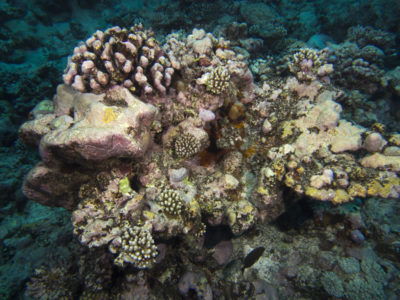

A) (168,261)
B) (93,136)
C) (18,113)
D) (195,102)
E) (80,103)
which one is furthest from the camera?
(18,113)

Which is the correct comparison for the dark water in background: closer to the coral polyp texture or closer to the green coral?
the coral polyp texture

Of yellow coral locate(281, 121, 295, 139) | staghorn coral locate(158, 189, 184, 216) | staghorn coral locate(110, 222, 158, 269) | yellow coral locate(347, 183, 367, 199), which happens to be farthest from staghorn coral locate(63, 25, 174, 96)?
yellow coral locate(347, 183, 367, 199)

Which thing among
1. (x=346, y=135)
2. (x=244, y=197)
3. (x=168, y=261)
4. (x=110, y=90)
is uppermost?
(x=110, y=90)

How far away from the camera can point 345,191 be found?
4023 mm

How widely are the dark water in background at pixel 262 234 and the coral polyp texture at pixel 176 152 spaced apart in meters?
0.57

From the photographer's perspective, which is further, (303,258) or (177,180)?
(303,258)

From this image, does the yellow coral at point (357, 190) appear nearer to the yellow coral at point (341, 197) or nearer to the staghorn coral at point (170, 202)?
the yellow coral at point (341, 197)

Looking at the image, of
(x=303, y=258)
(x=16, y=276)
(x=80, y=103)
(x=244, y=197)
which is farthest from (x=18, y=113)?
(x=303, y=258)

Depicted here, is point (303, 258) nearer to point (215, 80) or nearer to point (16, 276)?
point (215, 80)

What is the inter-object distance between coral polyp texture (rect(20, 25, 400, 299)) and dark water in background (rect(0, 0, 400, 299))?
571 millimetres

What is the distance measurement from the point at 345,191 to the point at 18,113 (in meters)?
13.0

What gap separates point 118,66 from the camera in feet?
13.0

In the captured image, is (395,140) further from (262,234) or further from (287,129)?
(262,234)

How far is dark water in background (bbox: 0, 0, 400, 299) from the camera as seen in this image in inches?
168
